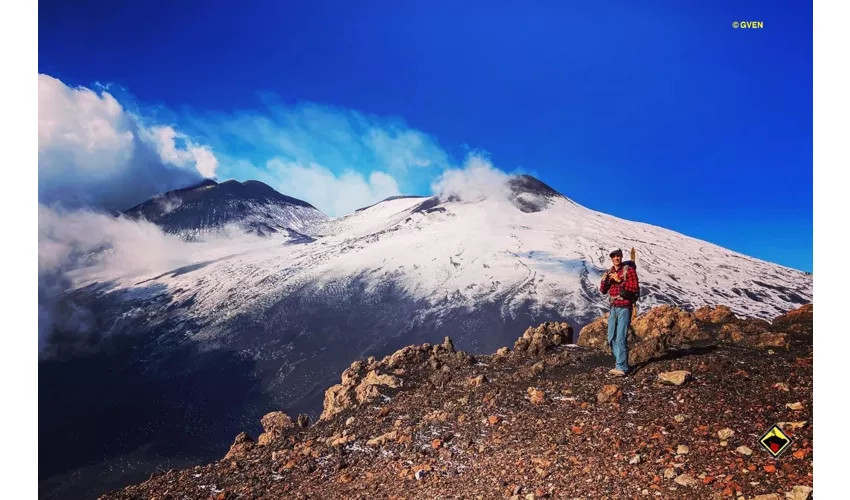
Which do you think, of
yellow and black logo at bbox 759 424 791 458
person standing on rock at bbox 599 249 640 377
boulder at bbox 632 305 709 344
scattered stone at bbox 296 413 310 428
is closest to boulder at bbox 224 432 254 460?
scattered stone at bbox 296 413 310 428

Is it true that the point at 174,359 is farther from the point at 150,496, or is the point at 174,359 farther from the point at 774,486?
the point at 774,486

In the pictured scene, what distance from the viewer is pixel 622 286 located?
4.88 meters

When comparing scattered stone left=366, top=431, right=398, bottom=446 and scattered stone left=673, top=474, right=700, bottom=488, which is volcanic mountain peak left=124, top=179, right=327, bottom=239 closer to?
scattered stone left=366, top=431, right=398, bottom=446

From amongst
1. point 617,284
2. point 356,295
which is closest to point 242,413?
point 356,295

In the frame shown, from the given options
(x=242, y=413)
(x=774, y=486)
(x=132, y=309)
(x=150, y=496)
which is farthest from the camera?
(x=132, y=309)

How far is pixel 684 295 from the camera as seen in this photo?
9.64 metres

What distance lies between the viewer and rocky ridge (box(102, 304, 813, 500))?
10.7ft

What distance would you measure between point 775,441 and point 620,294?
1.84m

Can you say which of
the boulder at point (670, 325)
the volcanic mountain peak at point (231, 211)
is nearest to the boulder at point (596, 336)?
the boulder at point (670, 325)

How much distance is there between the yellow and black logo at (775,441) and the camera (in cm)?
328

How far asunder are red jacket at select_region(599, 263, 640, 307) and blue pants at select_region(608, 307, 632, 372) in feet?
0.24

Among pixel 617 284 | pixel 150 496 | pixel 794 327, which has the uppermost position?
pixel 617 284

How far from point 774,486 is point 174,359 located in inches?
347

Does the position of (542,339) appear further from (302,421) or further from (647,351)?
(302,421)
